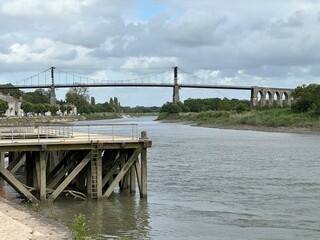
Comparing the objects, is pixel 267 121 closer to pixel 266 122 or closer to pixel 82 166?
pixel 266 122

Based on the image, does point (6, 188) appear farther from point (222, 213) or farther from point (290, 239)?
point (290, 239)

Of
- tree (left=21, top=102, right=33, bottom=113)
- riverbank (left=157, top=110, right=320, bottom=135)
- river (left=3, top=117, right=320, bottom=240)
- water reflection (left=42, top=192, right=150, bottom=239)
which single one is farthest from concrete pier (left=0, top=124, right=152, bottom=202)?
tree (left=21, top=102, right=33, bottom=113)

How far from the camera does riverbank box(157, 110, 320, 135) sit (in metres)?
87.8

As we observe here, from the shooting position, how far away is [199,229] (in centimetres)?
2030

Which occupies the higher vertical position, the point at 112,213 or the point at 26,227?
the point at 26,227

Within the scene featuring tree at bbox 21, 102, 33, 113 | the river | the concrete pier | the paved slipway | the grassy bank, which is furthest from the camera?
tree at bbox 21, 102, 33, 113

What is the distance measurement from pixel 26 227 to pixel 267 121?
8444 centimetres

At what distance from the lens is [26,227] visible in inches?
664

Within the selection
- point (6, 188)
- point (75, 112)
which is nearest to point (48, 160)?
point (6, 188)

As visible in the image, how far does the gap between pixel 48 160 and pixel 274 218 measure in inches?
477

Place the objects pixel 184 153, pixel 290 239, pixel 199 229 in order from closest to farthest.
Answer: pixel 290 239
pixel 199 229
pixel 184 153

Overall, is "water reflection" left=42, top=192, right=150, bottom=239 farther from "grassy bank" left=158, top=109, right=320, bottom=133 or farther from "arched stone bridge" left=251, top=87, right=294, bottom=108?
"arched stone bridge" left=251, top=87, right=294, bottom=108

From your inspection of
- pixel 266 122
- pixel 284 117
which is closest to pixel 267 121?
pixel 266 122

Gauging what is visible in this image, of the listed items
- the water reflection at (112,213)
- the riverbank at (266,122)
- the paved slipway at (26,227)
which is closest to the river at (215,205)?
the water reflection at (112,213)
